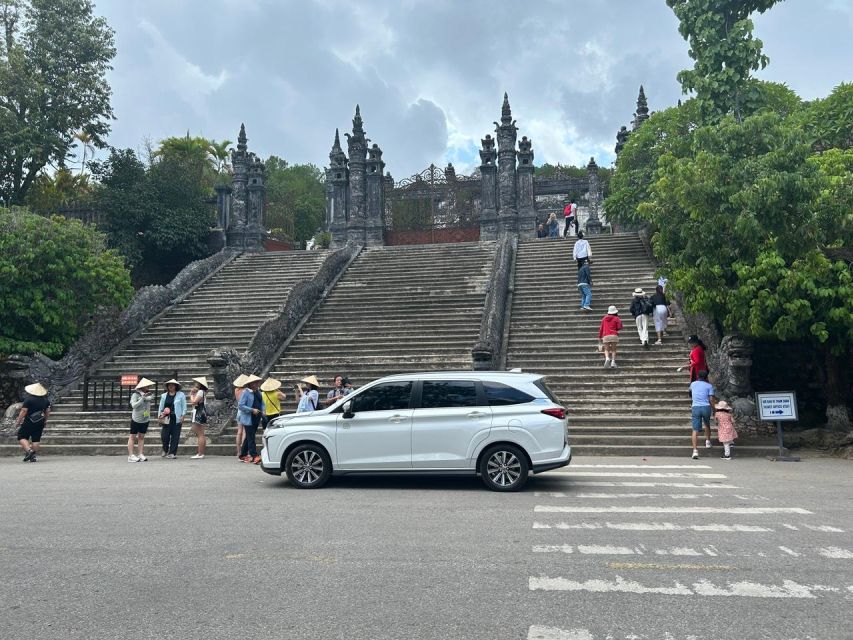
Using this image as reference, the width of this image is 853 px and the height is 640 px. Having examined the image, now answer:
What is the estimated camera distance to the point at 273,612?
4.41 metres

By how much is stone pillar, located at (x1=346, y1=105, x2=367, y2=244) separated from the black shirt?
1850cm

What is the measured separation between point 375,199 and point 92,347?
15.9 m

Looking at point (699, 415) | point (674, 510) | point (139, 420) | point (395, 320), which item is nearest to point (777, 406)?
point (699, 415)

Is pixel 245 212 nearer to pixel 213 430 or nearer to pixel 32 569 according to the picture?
pixel 213 430

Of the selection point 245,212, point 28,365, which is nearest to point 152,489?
point 28,365

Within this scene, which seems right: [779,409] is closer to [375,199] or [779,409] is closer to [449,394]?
[449,394]

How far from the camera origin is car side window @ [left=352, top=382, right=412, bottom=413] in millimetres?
9164

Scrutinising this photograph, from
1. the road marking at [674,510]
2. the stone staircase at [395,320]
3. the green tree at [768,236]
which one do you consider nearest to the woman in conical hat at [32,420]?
the stone staircase at [395,320]

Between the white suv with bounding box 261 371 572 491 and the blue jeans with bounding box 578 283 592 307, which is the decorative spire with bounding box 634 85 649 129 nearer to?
the blue jeans with bounding box 578 283 592 307

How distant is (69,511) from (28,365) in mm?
10355

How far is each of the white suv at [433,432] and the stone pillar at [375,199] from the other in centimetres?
2157

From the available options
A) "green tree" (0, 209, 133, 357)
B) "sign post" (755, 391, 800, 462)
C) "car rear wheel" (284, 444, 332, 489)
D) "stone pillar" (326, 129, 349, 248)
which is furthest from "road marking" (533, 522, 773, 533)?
"stone pillar" (326, 129, 349, 248)

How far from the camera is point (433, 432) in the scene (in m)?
8.88

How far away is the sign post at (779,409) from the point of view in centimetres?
1193
